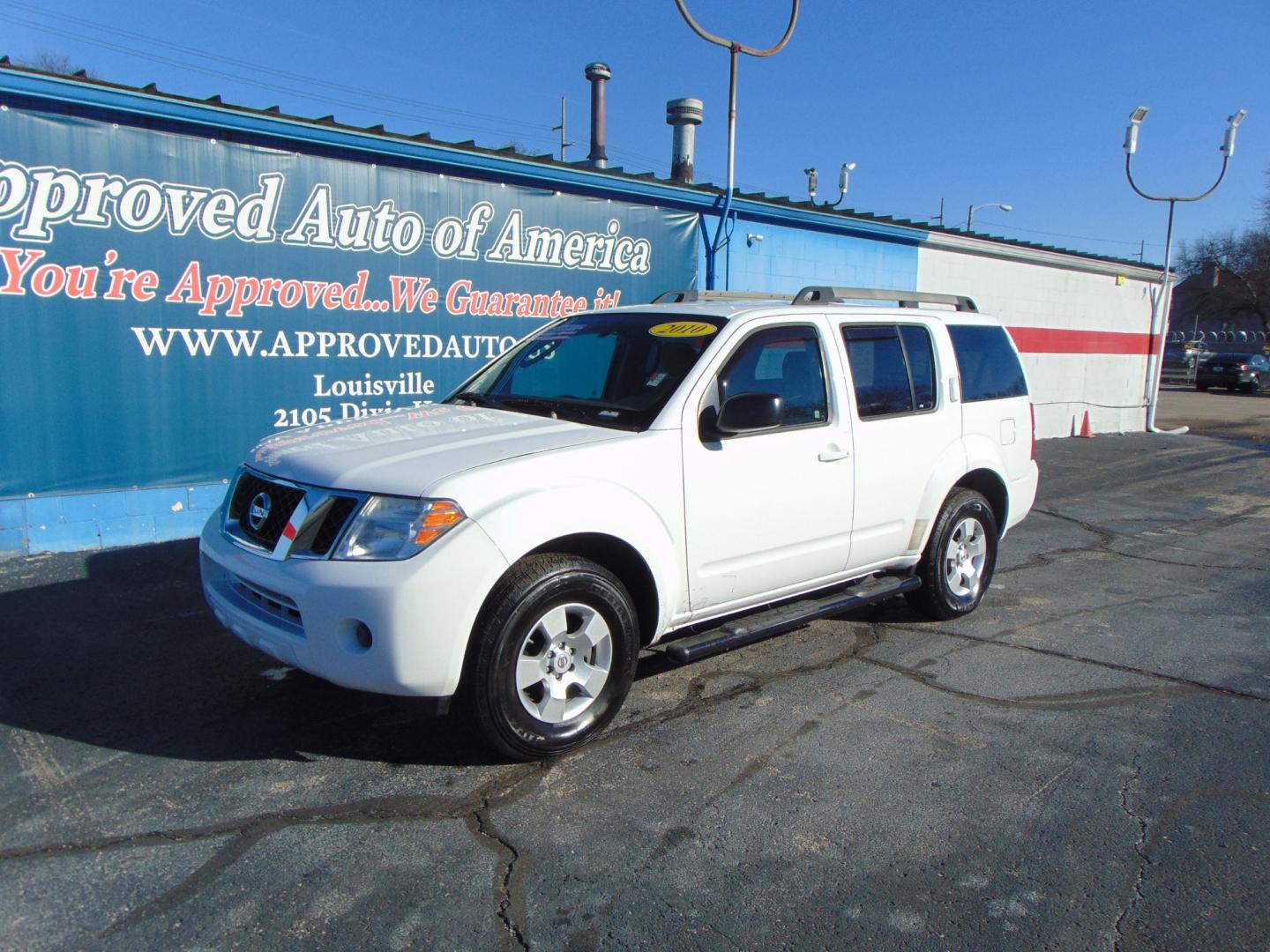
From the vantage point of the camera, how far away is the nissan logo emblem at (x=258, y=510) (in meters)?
3.79

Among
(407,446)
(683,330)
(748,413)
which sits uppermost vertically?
(683,330)

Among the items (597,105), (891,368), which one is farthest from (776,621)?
(597,105)

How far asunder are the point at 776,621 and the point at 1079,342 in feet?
51.9

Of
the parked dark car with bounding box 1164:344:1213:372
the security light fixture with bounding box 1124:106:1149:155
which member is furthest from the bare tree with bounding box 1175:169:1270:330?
the security light fixture with bounding box 1124:106:1149:155

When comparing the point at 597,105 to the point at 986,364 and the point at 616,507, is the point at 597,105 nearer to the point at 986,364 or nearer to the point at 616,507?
the point at 986,364

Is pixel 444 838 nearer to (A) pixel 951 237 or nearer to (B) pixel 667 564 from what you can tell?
(B) pixel 667 564

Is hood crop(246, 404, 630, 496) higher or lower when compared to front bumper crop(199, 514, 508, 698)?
higher

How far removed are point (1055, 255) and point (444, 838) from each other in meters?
16.6

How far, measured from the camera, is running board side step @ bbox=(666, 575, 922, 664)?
4207mm

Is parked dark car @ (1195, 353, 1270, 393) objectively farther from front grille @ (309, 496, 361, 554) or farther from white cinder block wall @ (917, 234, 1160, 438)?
front grille @ (309, 496, 361, 554)

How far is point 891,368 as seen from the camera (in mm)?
5277

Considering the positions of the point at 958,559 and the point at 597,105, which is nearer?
the point at 958,559

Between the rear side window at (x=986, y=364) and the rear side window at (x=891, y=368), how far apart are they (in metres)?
0.36

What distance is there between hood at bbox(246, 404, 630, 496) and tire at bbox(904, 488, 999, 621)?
2.45 metres
